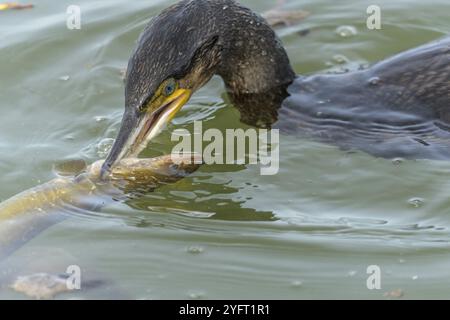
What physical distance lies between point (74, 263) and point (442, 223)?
7.61ft

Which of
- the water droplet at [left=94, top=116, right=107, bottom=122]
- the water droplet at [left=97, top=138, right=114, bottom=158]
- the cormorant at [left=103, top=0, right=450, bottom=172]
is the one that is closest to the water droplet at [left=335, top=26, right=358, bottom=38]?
the cormorant at [left=103, top=0, right=450, bottom=172]

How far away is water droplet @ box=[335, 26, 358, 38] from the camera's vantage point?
29.2ft

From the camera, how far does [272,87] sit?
751cm

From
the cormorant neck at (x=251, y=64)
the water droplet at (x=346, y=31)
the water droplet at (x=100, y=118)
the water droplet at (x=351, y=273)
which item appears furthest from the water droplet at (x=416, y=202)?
the water droplet at (x=346, y=31)

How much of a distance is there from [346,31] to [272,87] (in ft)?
5.62

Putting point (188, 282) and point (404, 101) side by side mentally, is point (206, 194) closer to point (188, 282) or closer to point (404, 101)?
point (188, 282)

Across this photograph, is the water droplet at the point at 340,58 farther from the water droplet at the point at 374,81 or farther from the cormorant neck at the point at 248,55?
the water droplet at the point at 374,81

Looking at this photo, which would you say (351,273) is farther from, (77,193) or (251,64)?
(251,64)

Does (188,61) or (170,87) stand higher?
(188,61)

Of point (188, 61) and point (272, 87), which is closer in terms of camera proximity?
point (188, 61)

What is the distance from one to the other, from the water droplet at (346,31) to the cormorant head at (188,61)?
1.47m

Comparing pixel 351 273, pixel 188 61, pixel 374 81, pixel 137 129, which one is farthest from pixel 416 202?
pixel 137 129

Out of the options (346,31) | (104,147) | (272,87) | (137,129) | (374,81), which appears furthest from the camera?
(346,31)

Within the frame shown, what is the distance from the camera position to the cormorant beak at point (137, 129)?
630 cm
